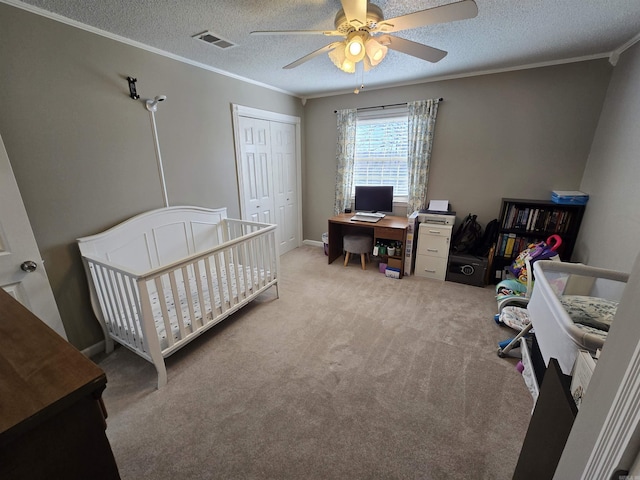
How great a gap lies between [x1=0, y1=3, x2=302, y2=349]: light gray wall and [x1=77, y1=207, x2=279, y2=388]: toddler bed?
0.42 feet

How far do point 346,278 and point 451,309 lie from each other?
1231mm

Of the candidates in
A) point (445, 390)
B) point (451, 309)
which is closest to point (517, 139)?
point (451, 309)

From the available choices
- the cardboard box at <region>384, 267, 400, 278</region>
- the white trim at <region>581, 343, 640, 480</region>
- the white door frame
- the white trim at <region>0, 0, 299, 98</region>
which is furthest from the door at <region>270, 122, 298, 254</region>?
the white trim at <region>581, 343, 640, 480</region>

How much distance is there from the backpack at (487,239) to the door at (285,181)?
2.65m

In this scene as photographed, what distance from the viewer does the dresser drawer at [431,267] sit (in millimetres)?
3215

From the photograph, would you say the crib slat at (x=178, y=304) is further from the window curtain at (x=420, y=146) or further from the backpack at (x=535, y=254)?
the window curtain at (x=420, y=146)

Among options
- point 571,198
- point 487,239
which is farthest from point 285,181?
point 571,198

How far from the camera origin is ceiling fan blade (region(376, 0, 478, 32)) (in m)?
1.19

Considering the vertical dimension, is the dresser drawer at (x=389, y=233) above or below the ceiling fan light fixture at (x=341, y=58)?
below

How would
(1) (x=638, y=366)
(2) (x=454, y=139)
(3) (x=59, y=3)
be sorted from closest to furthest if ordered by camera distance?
(1) (x=638, y=366) < (3) (x=59, y=3) < (2) (x=454, y=139)

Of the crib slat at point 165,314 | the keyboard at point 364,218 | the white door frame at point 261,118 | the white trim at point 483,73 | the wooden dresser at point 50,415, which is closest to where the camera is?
the wooden dresser at point 50,415

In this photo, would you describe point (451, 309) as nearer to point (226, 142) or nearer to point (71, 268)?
point (226, 142)

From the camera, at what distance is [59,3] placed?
1.56 meters

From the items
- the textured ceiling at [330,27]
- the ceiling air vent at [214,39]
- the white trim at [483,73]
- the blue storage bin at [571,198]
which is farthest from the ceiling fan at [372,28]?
the blue storage bin at [571,198]
